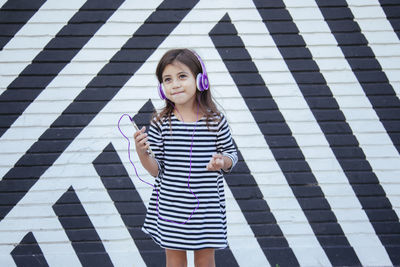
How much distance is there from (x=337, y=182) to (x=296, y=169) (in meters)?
0.40

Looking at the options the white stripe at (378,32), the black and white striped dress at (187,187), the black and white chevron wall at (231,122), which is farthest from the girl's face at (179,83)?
the white stripe at (378,32)

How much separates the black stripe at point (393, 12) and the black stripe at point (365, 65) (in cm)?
28

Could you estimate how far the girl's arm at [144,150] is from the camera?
6.73ft

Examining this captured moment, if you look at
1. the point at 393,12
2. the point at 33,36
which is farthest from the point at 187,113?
the point at 393,12

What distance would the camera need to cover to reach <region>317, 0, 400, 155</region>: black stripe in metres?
3.67

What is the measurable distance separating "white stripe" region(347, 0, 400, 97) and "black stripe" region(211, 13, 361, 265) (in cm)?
83

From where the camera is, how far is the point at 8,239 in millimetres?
3666

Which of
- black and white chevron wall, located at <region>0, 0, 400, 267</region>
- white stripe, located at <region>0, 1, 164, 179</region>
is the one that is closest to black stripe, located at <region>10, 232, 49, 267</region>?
black and white chevron wall, located at <region>0, 0, 400, 267</region>

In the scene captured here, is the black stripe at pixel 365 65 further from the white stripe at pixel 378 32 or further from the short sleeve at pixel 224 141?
the short sleeve at pixel 224 141

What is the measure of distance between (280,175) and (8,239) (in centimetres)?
254

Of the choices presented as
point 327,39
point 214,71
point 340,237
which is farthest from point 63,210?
point 327,39

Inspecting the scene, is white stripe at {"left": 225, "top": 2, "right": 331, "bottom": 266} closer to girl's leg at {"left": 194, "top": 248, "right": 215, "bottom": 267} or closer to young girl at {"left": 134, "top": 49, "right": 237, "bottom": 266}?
young girl at {"left": 134, "top": 49, "right": 237, "bottom": 266}

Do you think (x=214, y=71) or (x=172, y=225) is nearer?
(x=172, y=225)

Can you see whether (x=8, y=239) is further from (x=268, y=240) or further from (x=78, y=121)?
(x=268, y=240)
